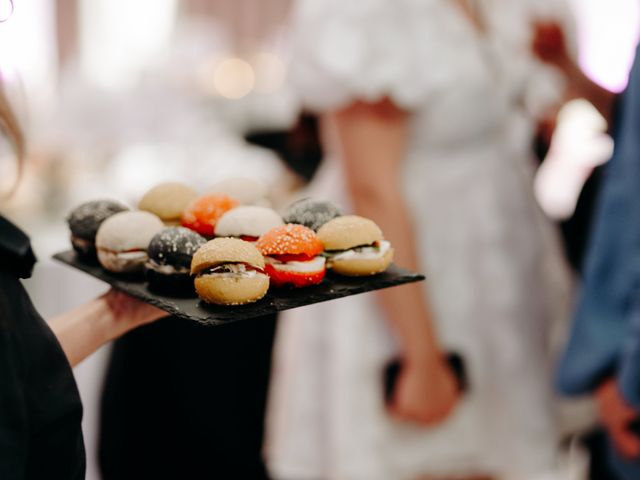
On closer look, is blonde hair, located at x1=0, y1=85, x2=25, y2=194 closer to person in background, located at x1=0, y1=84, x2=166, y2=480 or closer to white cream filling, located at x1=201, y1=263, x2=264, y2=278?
person in background, located at x1=0, y1=84, x2=166, y2=480

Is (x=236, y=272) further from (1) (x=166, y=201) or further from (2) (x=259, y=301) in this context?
(1) (x=166, y=201)

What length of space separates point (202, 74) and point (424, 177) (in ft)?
8.38

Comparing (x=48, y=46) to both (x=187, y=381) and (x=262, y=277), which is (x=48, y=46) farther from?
Result: (x=262, y=277)

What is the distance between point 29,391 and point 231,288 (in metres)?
0.18

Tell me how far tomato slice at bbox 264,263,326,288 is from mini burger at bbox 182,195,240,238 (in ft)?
0.34

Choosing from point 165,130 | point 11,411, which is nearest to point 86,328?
point 11,411

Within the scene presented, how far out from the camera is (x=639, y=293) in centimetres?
107

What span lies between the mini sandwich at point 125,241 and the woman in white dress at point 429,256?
489 millimetres

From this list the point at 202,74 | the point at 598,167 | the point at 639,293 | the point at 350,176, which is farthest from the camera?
the point at 202,74

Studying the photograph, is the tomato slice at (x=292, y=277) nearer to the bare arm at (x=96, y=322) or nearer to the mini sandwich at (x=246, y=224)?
the mini sandwich at (x=246, y=224)

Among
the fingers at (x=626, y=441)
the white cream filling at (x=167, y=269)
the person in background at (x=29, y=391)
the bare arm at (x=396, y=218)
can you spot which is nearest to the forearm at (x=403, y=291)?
the bare arm at (x=396, y=218)

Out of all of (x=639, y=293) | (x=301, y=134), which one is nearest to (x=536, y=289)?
(x=639, y=293)

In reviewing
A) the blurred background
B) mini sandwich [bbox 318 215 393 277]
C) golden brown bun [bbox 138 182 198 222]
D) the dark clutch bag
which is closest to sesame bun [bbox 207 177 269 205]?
golden brown bun [bbox 138 182 198 222]

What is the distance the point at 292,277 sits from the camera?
698mm
